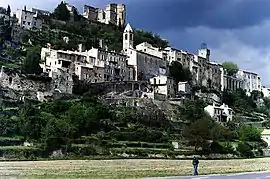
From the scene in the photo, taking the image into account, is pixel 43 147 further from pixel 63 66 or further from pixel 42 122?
pixel 63 66

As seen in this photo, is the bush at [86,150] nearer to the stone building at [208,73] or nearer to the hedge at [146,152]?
the hedge at [146,152]

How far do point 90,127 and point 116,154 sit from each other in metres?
9.77

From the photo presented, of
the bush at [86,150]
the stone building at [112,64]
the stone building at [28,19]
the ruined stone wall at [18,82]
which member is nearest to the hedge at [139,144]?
the bush at [86,150]

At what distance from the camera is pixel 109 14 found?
413 feet

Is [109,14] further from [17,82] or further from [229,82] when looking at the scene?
[17,82]

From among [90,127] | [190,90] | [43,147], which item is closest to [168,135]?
[90,127]

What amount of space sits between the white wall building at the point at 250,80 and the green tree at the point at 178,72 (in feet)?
87.3

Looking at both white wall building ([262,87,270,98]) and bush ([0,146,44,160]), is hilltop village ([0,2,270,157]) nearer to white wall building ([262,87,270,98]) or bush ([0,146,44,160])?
bush ([0,146,44,160])

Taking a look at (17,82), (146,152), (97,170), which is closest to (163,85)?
(17,82)

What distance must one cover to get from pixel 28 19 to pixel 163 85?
3327 centimetres

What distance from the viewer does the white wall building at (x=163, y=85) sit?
83750 mm

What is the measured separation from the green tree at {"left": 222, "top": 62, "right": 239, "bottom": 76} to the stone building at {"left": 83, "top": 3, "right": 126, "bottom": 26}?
2629 cm

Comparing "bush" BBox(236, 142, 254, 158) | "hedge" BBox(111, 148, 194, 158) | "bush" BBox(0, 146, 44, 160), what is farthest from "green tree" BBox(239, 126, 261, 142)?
"bush" BBox(0, 146, 44, 160)

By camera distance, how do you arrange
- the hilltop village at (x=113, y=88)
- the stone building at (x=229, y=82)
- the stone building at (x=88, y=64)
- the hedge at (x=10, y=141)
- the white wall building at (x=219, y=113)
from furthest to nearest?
1. the stone building at (x=229, y=82)
2. the white wall building at (x=219, y=113)
3. the stone building at (x=88, y=64)
4. the hilltop village at (x=113, y=88)
5. the hedge at (x=10, y=141)
